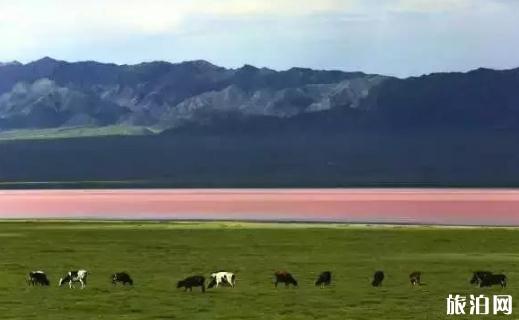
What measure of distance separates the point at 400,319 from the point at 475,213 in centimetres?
5967

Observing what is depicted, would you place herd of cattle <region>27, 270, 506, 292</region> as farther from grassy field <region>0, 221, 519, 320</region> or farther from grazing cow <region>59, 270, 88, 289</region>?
grassy field <region>0, 221, 519, 320</region>

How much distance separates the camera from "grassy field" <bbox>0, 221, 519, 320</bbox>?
1086 inches

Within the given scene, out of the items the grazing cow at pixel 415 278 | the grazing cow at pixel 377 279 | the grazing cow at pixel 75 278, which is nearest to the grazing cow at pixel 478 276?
the grazing cow at pixel 415 278

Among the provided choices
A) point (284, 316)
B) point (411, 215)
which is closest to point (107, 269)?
point (284, 316)

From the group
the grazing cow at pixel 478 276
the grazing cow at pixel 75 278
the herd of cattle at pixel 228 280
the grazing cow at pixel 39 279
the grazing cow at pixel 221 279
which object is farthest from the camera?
the grazing cow at pixel 39 279

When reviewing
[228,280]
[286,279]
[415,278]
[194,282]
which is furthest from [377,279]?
[194,282]

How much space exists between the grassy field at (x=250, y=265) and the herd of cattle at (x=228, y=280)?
300 millimetres

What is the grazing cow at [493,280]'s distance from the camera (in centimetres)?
3084

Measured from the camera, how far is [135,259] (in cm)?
4269

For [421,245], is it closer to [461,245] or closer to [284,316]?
[461,245]

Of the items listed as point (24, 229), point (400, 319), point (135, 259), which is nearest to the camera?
point (400, 319)

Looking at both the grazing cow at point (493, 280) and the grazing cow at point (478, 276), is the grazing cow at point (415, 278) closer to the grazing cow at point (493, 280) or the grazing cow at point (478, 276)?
the grazing cow at point (478, 276)

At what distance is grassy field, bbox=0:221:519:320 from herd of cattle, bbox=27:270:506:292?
300 millimetres

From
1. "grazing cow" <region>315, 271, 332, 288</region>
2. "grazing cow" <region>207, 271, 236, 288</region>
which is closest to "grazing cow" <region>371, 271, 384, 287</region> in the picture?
"grazing cow" <region>315, 271, 332, 288</region>
